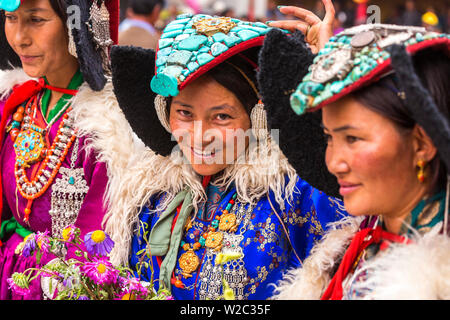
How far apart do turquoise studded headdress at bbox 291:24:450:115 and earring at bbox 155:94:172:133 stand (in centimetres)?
69

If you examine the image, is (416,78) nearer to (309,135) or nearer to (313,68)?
(313,68)

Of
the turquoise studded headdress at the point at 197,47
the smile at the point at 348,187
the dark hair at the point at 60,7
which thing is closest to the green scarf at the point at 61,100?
the dark hair at the point at 60,7

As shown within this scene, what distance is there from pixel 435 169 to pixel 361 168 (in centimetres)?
16

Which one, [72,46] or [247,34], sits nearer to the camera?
[247,34]

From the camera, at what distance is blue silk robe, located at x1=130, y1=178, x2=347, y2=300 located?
173cm

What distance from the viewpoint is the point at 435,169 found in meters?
1.25

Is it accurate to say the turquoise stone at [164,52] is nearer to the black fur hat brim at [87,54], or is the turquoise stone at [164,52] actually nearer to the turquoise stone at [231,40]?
the turquoise stone at [231,40]

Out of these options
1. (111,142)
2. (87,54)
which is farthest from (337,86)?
(87,54)

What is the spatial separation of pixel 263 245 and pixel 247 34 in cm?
62

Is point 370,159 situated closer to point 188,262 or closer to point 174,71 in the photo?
point 174,71

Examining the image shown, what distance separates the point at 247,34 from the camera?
5.49ft

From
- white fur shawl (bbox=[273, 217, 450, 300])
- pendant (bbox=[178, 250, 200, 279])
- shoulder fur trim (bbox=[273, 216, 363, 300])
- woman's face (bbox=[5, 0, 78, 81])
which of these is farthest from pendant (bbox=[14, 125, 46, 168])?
white fur shawl (bbox=[273, 217, 450, 300])

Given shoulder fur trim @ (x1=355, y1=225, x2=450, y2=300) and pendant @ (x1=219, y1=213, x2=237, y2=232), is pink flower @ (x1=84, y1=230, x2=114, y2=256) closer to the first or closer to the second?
pendant @ (x1=219, y1=213, x2=237, y2=232)

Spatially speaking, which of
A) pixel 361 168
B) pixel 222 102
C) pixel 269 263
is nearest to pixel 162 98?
pixel 222 102
